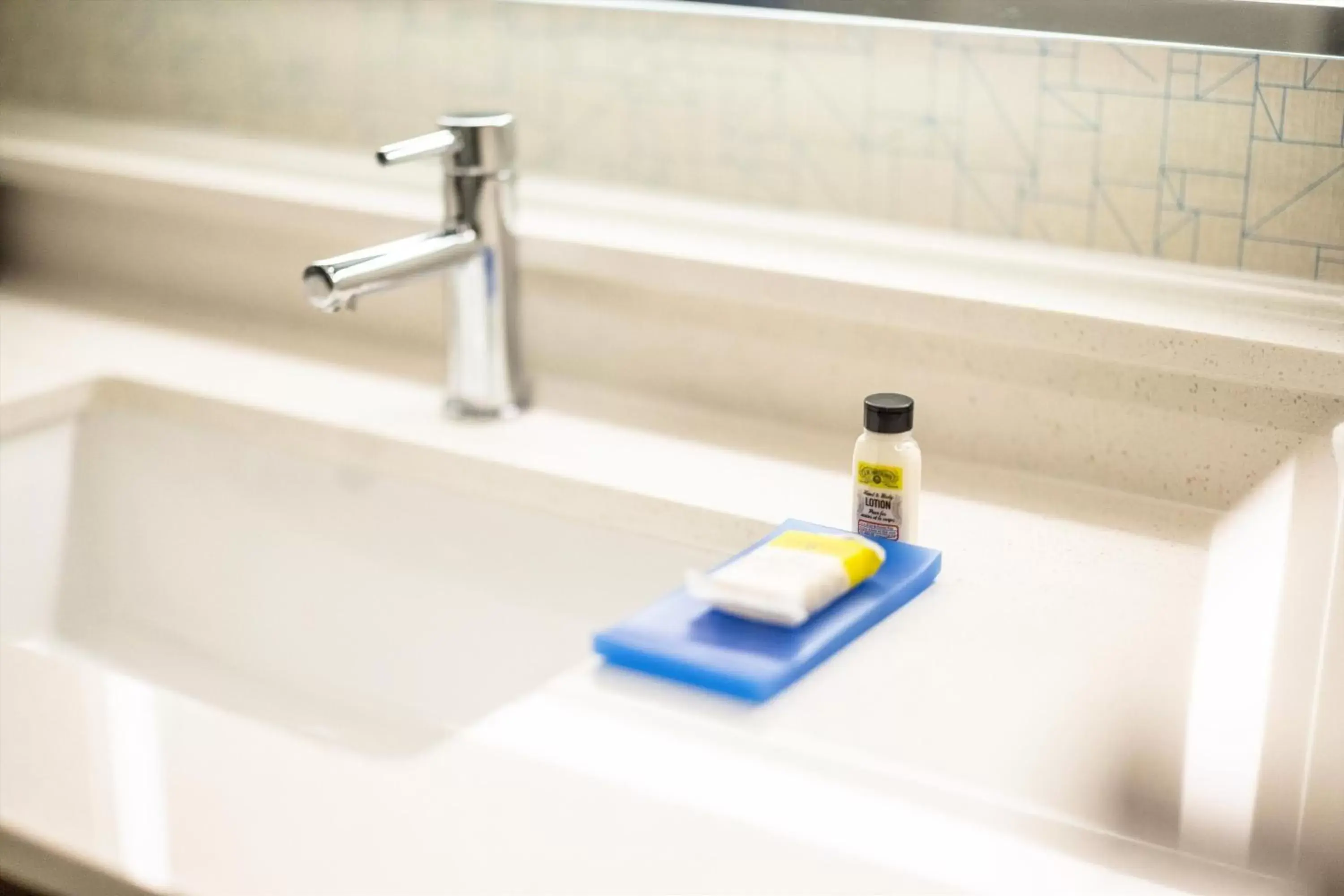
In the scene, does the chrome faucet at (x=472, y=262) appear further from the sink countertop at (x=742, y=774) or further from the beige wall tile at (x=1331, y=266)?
the beige wall tile at (x=1331, y=266)

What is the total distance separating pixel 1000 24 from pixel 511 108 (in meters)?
0.47

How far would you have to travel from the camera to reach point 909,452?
859 millimetres

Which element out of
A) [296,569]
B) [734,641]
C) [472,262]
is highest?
[472,262]

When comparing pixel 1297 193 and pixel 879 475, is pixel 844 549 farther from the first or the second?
pixel 1297 193

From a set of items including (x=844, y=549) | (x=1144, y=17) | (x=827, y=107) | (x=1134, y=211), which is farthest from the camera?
(x=827, y=107)

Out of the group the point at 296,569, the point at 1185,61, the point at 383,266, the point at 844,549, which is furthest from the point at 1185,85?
the point at 296,569

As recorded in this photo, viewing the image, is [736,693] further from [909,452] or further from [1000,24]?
[1000,24]

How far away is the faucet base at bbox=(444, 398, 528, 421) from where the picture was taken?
3.78 feet

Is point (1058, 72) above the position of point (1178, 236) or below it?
above

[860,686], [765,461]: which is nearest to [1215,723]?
[860,686]

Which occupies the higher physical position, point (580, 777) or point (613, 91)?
point (613, 91)

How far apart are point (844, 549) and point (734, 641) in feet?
0.29

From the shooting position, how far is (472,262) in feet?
3.69

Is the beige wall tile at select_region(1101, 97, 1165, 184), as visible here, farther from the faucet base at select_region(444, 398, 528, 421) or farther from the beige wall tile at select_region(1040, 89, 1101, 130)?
the faucet base at select_region(444, 398, 528, 421)
